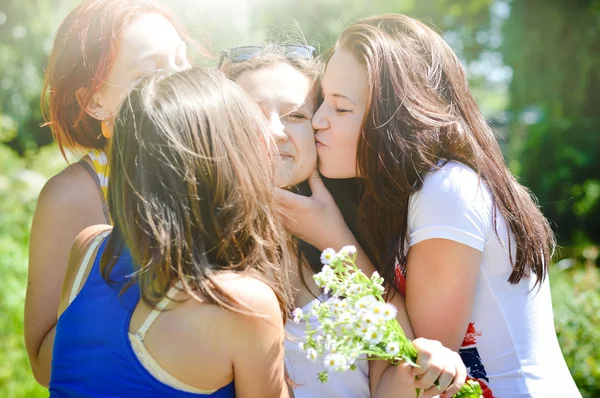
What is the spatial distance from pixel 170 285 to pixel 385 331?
545mm

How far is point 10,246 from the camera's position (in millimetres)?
6559

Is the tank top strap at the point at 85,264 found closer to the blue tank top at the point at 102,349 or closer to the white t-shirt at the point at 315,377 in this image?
the blue tank top at the point at 102,349

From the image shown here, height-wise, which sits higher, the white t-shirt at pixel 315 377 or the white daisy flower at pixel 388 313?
the white daisy flower at pixel 388 313

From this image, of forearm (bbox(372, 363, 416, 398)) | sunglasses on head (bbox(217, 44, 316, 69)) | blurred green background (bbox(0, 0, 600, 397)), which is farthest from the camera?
blurred green background (bbox(0, 0, 600, 397))

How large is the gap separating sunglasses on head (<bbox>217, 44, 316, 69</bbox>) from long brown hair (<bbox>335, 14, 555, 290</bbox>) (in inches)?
12.0

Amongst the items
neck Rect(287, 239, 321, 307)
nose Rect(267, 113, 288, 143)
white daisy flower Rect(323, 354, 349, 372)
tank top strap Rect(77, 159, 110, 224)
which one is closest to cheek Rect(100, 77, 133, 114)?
tank top strap Rect(77, 159, 110, 224)

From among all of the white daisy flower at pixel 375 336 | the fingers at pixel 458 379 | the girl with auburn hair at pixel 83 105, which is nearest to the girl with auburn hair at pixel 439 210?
the fingers at pixel 458 379

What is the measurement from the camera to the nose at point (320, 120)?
2377 mm

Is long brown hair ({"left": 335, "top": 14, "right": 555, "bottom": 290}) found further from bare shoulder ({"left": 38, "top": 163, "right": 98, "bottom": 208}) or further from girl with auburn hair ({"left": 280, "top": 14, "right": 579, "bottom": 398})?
bare shoulder ({"left": 38, "top": 163, "right": 98, "bottom": 208})

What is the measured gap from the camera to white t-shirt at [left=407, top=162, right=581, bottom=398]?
2137mm

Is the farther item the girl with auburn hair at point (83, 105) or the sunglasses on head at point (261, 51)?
the sunglasses on head at point (261, 51)

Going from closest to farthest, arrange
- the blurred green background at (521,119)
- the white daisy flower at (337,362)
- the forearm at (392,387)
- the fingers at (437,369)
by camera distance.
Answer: the white daisy flower at (337,362) < the fingers at (437,369) < the forearm at (392,387) < the blurred green background at (521,119)

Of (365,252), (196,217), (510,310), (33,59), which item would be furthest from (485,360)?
(33,59)

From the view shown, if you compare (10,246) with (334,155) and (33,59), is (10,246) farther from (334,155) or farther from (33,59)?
(33,59)
